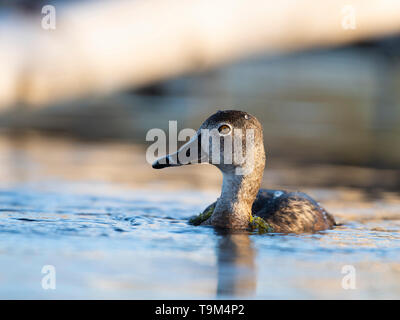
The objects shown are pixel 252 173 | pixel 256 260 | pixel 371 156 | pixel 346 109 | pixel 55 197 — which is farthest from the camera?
pixel 346 109

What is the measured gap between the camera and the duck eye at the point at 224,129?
6.81 metres

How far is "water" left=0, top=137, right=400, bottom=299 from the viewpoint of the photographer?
16.1 ft

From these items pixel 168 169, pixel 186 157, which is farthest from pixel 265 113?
pixel 186 157

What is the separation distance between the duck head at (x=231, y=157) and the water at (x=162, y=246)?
0.85 feet

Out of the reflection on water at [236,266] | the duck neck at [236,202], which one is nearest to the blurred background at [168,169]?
the reflection on water at [236,266]

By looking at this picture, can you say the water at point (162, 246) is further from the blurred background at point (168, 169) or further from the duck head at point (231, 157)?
the duck head at point (231, 157)

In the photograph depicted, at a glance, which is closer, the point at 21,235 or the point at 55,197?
the point at 21,235

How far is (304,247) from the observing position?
6250 millimetres

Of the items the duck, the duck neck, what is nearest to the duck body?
the duck

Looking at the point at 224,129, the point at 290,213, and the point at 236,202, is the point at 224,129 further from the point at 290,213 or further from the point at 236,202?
the point at 290,213

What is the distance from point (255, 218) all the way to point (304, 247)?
0.81 meters

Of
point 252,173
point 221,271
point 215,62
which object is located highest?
point 215,62

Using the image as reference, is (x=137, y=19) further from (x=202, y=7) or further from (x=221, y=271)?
(x=221, y=271)

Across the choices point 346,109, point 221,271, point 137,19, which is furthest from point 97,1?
point 346,109
